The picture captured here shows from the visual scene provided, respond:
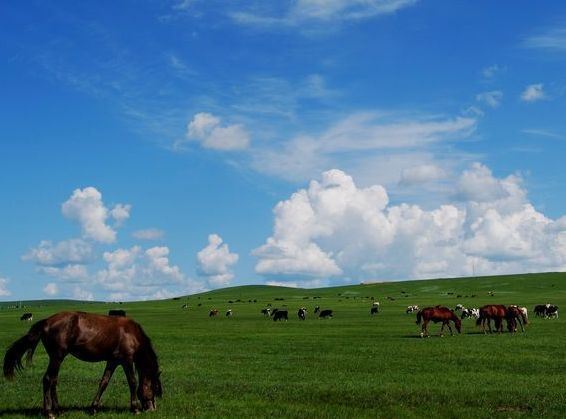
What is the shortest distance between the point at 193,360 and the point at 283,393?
451 inches

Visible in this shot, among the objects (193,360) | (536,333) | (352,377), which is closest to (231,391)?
(352,377)

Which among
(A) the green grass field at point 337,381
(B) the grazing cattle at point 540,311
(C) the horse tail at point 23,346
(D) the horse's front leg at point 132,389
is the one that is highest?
(C) the horse tail at point 23,346

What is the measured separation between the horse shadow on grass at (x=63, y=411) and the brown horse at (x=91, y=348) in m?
0.47

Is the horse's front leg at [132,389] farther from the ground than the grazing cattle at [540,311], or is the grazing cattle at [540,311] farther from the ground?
the horse's front leg at [132,389]

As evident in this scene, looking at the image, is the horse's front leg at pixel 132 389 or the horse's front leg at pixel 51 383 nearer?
the horse's front leg at pixel 51 383

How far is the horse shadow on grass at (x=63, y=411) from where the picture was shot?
50.7 ft

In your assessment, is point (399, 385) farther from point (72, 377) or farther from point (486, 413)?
point (72, 377)

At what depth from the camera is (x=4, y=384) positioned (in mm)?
21484

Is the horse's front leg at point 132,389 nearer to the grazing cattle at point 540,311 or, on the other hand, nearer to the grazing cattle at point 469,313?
the grazing cattle at point 469,313

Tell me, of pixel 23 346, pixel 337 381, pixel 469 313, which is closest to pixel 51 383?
pixel 23 346

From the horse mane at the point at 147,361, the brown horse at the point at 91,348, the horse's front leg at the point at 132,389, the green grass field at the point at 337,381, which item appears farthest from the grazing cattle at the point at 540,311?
the horse's front leg at the point at 132,389

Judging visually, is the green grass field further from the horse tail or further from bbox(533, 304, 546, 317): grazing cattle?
bbox(533, 304, 546, 317): grazing cattle

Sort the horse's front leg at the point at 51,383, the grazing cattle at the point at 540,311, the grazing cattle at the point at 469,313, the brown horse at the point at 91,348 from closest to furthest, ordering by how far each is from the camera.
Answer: the horse's front leg at the point at 51,383, the brown horse at the point at 91,348, the grazing cattle at the point at 540,311, the grazing cattle at the point at 469,313

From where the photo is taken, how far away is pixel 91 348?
49.7 ft
